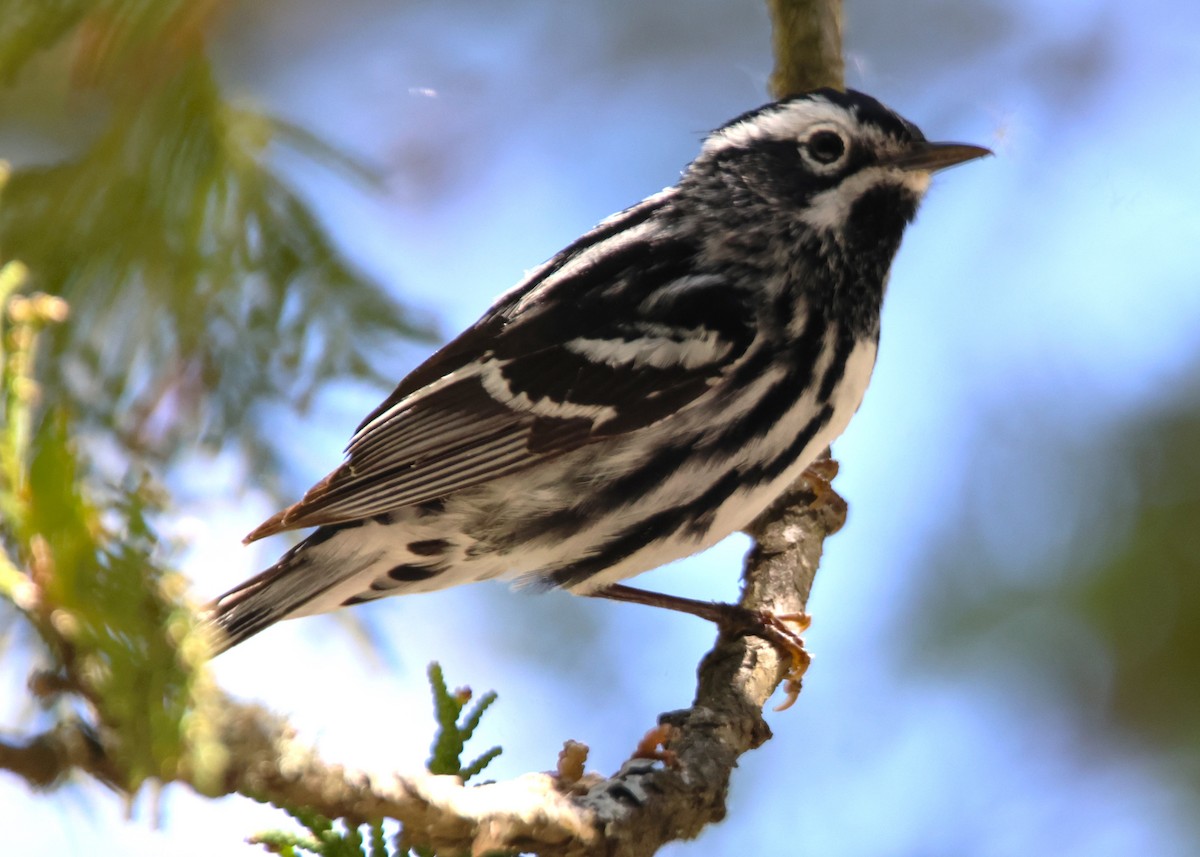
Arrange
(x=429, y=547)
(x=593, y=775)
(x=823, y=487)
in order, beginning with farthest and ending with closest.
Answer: (x=823, y=487) → (x=429, y=547) → (x=593, y=775)

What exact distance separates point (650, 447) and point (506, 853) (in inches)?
48.7

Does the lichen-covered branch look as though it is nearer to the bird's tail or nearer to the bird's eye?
the bird's eye

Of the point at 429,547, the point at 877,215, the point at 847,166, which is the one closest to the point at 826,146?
the point at 847,166

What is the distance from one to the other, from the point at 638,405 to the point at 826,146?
0.81m

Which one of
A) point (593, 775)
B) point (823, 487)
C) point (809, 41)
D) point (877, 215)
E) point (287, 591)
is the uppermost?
point (809, 41)

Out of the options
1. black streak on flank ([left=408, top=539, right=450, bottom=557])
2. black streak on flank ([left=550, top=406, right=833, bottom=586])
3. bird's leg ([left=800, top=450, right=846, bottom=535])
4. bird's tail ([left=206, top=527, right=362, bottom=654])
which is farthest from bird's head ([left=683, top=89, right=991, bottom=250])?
bird's tail ([left=206, top=527, right=362, bottom=654])

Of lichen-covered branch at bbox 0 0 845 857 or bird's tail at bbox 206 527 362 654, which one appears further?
bird's tail at bbox 206 527 362 654

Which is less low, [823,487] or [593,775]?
[823,487]

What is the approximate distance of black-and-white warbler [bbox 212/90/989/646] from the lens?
9.10 feet

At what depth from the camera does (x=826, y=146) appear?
Result: 9.89 ft

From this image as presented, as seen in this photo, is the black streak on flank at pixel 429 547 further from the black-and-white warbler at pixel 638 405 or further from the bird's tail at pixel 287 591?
the bird's tail at pixel 287 591

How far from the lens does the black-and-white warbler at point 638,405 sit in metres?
2.77

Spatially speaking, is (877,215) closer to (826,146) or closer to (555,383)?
(826,146)

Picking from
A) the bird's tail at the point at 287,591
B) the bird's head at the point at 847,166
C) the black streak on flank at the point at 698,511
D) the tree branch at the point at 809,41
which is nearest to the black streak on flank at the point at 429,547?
the bird's tail at the point at 287,591
